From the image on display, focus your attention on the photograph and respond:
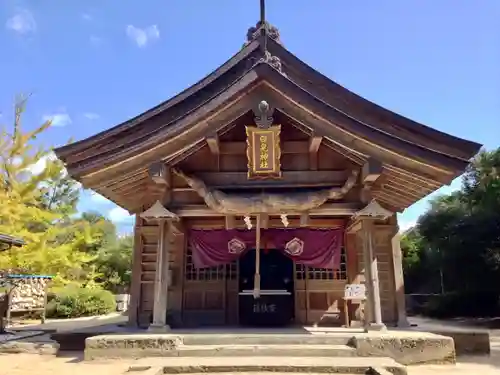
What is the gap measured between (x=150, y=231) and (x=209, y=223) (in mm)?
1488

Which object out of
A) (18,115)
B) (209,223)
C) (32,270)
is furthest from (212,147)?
(18,115)

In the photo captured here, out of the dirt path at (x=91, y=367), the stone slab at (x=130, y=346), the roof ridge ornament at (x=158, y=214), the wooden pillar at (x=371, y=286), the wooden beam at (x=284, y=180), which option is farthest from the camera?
the wooden beam at (x=284, y=180)

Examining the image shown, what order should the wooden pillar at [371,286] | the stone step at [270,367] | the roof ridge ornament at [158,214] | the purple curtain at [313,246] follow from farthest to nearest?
the purple curtain at [313,246], the roof ridge ornament at [158,214], the wooden pillar at [371,286], the stone step at [270,367]

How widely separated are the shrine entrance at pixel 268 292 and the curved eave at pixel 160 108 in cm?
409

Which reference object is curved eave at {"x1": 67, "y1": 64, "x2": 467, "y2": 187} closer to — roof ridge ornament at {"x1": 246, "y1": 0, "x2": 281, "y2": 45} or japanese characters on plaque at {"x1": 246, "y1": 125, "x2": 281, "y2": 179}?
japanese characters on plaque at {"x1": 246, "y1": 125, "x2": 281, "y2": 179}

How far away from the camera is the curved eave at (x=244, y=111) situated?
23.5 feet

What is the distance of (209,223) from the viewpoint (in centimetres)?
970

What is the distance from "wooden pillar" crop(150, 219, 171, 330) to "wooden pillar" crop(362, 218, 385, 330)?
367 cm

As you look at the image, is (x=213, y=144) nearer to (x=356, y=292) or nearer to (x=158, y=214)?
(x=158, y=214)

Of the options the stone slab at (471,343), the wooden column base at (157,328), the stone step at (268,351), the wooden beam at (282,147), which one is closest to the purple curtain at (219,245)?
the wooden beam at (282,147)

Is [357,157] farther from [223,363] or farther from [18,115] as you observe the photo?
[18,115]

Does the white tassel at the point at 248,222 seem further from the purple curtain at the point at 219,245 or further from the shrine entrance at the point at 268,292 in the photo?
the shrine entrance at the point at 268,292

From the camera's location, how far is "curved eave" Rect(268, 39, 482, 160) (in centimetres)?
723

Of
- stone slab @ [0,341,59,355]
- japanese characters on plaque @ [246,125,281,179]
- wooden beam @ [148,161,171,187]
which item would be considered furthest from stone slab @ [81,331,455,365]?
japanese characters on plaque @ [246,125,281,179]
